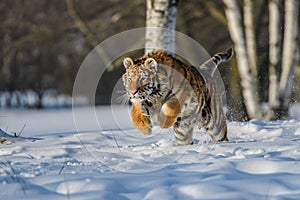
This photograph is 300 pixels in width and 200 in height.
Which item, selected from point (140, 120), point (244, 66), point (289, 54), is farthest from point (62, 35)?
point (140, 120)

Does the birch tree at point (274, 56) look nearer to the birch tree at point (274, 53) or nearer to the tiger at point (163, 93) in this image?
the birch tree at point (274, 53)

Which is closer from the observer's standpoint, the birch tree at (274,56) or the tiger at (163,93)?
the tiger at (163,93)

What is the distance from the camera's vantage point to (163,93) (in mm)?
6281

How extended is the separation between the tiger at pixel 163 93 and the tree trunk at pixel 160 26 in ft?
11.3

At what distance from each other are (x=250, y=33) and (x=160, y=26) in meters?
4.72

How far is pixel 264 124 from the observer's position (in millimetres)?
8797

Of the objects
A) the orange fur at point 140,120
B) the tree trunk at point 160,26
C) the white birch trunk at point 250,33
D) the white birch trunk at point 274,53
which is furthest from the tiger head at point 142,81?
the white birch trunk at point 250,33

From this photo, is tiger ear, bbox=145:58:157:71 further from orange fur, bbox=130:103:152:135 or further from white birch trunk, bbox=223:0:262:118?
white birch trunk, bbox=223:0:262:118

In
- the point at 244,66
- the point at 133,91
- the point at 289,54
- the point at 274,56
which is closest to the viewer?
the point at 133,91

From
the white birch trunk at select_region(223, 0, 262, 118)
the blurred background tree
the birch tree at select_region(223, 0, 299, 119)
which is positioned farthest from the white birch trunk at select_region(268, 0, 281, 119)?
the blurred background tree

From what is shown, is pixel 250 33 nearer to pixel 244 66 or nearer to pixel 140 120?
pixel 244 66

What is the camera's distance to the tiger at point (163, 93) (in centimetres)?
618

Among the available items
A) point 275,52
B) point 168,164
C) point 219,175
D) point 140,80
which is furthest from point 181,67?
point 275,52

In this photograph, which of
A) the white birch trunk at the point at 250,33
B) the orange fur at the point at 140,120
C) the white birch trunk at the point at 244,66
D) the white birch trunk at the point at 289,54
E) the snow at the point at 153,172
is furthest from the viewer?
the white birch trunk at the point at 250,33
